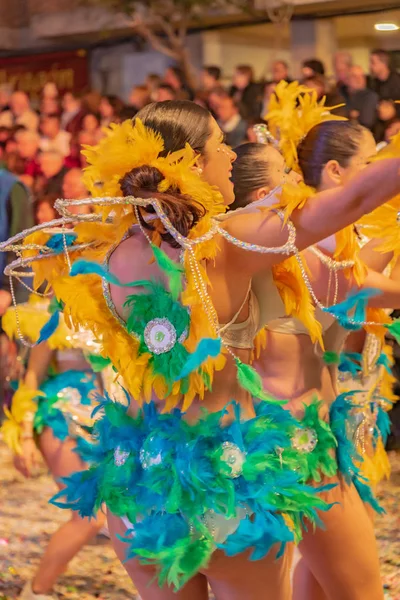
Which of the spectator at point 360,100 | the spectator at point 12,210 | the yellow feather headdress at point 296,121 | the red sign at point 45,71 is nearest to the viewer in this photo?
the yellow feather headdress at point 296,121

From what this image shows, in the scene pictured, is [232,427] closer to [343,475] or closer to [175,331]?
[175,331]

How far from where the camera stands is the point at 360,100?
6172 millimetres

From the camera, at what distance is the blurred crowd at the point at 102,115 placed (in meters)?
5.82

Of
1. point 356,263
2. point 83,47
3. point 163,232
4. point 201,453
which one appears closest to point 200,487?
point 201,453

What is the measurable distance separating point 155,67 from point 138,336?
9168 mm

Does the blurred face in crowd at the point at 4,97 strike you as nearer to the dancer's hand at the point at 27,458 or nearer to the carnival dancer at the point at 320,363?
the dancer's hand at the point at 27,458

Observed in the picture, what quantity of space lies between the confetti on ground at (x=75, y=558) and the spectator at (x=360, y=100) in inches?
80.2

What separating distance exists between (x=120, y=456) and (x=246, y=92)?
577 cm

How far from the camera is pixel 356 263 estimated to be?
7.23 feet

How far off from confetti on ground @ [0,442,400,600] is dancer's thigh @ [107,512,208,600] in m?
1.67

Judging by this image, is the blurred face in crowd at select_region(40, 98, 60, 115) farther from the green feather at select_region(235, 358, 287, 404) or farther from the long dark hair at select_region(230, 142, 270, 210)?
the green feather at select_region(235, 358, 287, 404)

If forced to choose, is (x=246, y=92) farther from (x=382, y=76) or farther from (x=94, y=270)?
(x=94, y=270)

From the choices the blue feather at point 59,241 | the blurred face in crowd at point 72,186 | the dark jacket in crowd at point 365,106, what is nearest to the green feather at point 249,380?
the blue feather at point 59,241

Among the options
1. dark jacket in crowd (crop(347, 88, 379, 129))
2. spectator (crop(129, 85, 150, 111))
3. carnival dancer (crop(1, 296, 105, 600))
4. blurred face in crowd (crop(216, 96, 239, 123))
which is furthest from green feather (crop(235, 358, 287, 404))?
spectator (crop(129, 85, 150, 111))
